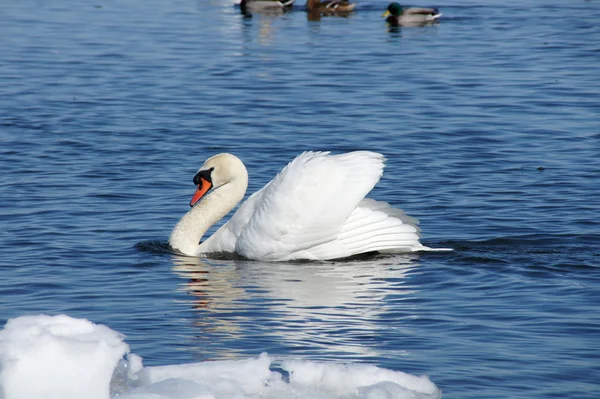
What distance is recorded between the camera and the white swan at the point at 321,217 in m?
10.4

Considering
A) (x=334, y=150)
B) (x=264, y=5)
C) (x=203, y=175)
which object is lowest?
(x=334, y=150)

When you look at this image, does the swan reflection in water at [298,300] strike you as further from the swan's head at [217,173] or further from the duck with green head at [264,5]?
the duck with green head at [264,5]

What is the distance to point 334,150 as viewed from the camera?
50.8ft

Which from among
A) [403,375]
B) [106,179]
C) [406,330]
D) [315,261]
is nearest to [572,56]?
[106,179]

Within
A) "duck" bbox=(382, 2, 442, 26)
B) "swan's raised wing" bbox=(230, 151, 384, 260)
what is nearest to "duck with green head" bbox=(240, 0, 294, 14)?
"duck" bbox=(382, 2, 442, 26)

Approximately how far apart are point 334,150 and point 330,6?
1719 centimetres

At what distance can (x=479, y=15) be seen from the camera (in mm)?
30344

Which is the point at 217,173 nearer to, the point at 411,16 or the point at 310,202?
the point at 310,202

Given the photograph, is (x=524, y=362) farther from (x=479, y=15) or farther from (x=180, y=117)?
(x=479, y=15)

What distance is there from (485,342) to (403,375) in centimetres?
143

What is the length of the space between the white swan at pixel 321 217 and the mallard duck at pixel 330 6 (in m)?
21.7

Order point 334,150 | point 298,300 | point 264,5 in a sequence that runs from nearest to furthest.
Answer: point 298,300
point 334,150
point 264,5

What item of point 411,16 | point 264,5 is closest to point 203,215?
point 411,16

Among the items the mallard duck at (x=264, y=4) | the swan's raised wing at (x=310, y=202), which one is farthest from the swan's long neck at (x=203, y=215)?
the mallard duck at (x=264, y=4)
